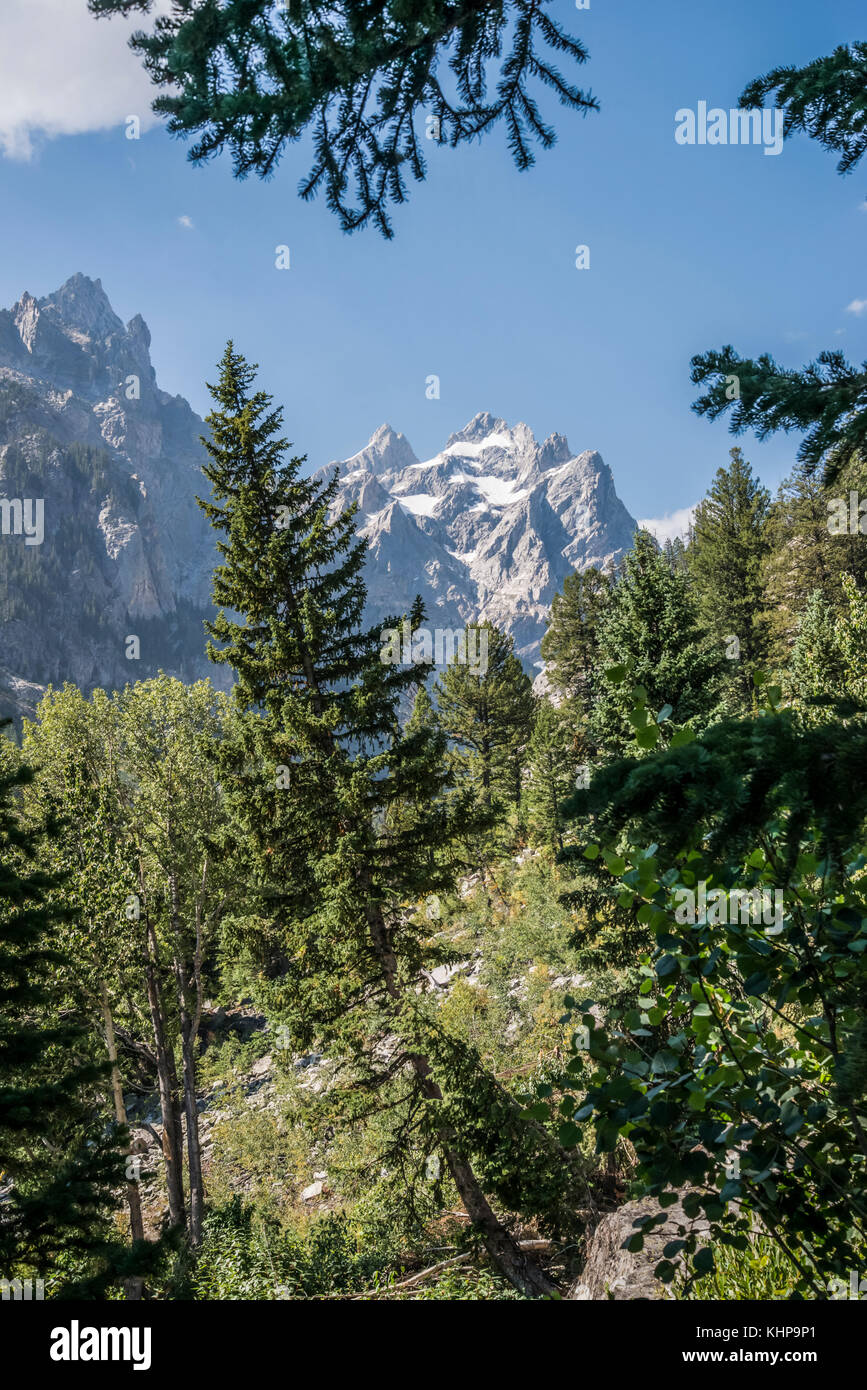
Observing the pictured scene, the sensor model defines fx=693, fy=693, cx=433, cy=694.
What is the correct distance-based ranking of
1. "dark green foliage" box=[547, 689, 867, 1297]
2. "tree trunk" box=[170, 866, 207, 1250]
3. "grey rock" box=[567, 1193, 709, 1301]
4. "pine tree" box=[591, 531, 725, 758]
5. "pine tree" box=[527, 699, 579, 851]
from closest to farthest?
"dark green foliage" box=[547, 689, 867, 1297]
"grey rock" box=[567, 1193, 709, 1301]
"pine tree" box=[591, 531, 725, 758]
"tree trunk" box=[170, 866, 207, 1250]
"pine tree" box=[527, 699, 579, 851]

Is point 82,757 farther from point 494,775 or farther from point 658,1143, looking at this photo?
point 494,775

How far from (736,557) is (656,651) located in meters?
22.0

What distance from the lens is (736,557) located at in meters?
32.3

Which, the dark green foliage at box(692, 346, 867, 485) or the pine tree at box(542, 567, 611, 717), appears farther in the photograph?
the pine tree at box(542, 567, 611, 717)

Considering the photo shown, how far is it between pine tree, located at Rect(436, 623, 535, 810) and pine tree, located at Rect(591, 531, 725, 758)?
1749 centimetres

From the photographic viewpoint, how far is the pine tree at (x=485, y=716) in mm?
32438

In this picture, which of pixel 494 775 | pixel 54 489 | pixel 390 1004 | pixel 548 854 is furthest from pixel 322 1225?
pixel 54 489

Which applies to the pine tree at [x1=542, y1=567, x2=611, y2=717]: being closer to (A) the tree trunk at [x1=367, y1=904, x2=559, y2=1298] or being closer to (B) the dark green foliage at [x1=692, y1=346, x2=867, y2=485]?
(A) the tree trunk at [x1=367, y1=904, x2=559, y2=1298]

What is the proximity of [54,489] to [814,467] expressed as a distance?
18357cm

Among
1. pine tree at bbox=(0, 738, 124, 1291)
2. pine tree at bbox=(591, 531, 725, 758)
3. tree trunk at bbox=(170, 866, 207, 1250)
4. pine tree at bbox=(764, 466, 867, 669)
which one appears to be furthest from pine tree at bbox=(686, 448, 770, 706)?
pine tree at bbox=(0, 738, 124, 1291)

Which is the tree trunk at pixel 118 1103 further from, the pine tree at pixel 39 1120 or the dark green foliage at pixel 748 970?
the dark green foliage at pixel 748 970

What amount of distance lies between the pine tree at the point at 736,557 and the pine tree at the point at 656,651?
19.1 meters

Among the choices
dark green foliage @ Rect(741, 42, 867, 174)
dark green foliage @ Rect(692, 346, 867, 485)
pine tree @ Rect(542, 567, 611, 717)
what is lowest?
dark green foliage @ Rect(692, 346, 867, 485)

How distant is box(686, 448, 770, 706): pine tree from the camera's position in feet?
104
